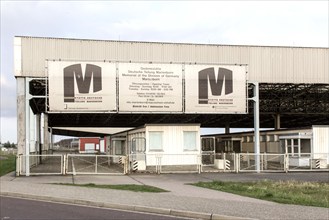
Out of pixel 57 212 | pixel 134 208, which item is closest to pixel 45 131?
pixel 134 208

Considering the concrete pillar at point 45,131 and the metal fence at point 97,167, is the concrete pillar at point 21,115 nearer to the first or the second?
the metal fence at point 97,167

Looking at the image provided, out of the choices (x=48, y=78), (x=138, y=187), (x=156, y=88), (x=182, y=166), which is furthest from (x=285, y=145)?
(x=138, y=187)

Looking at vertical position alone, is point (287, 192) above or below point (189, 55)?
below

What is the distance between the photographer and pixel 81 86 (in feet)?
93.2

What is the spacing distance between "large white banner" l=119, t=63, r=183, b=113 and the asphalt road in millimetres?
14975

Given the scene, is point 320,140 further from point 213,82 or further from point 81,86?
point 81,86

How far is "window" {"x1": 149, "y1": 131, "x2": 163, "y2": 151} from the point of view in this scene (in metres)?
31.0

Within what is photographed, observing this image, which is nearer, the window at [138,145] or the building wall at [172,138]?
the building wall at [172,138]

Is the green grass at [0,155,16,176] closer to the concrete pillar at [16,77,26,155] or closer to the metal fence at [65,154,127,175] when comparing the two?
the concrete pillar at [16,77,26,155]

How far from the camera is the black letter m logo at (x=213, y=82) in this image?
30109 mm

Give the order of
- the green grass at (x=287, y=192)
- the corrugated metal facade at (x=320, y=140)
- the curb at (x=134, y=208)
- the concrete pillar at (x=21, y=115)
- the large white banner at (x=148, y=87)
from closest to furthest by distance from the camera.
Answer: the curb at (x=134, y=208) → the green grass at (x=287, y=192) → the concrete pillar at (x=21, y=115) → the large white banner at (x=148, y=87) → the corrugated metal facade at (x=320, y=140)

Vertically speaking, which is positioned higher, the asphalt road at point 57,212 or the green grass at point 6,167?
the asphalt road at point 57,212

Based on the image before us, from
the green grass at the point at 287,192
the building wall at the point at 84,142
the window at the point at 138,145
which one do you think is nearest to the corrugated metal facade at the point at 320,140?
the window at the point at 138,145

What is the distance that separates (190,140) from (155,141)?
2.46 meters
